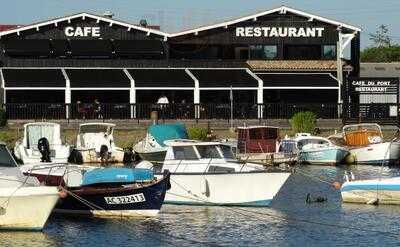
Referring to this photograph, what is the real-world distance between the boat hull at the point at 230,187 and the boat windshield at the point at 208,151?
5.65 feet

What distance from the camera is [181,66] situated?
77.8 meters

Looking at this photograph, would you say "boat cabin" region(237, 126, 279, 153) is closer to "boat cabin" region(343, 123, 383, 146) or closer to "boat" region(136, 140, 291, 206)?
"boat cabin" region(343, 123, 383, 146)

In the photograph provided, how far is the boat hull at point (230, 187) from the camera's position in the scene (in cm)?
4069

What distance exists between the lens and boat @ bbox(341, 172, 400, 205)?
137 ft

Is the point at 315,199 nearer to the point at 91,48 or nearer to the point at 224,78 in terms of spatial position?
the point at 224,78

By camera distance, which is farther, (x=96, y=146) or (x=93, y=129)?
(x=93, y=129)

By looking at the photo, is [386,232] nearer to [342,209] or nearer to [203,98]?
[342,209]

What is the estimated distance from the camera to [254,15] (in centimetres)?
7831

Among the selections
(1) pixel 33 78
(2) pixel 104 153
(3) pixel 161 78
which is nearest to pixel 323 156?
(2) pixel 104 153

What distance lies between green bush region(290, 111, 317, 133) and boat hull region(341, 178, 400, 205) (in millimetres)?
25754

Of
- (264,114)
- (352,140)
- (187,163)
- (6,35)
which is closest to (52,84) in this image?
(6,35)

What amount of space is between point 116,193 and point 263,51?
43818 millimetres

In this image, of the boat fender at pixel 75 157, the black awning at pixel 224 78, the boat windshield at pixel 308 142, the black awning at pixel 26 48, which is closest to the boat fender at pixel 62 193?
the boat fender at pixel 75 157

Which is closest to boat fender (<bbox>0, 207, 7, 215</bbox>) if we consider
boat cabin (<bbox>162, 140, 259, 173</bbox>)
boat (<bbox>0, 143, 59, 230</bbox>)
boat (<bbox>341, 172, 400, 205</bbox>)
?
boat (<bbox>0, 143, 59, 230</bbox>)
